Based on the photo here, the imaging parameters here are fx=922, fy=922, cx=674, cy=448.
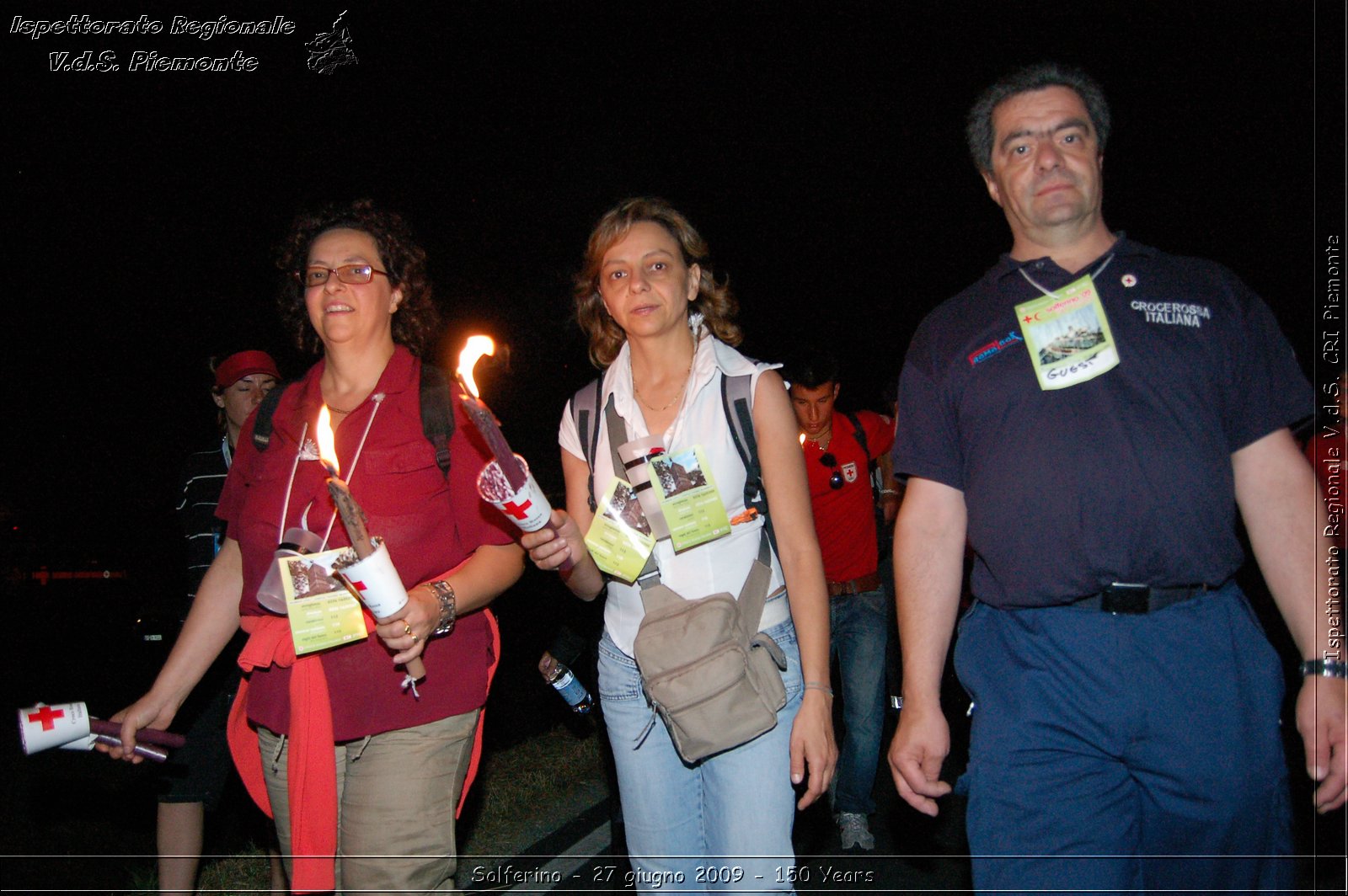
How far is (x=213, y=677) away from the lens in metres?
4.51

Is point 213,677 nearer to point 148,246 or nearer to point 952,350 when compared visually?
point 952,350

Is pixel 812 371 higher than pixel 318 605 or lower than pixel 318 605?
higher

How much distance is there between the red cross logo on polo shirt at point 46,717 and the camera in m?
2.84

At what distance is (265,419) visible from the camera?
11.0 feet

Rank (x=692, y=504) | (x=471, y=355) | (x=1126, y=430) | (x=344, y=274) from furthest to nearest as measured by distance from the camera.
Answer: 1. (x=344, y=274)
2. (x=692, y=504)
3. (x=471, y=355)
4. (x=1126, y=430)

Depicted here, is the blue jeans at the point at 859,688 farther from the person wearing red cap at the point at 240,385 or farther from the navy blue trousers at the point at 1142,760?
the person wearing red cap at the point at 240,385

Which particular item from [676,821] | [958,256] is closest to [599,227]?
Result: [676,821]

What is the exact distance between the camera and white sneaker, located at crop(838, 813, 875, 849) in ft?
17.2

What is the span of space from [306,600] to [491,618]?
67cm

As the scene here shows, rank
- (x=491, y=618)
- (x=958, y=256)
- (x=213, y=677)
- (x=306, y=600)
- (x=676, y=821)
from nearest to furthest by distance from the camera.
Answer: (x=306, y=600) < (x=676, y=821) < (x=491, y=618) < (x=213, y=677) < (x=958, y=256)

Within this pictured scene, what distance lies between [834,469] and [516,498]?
13.1 feet

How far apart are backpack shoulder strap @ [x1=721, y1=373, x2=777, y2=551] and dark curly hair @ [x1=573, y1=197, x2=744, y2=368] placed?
1.59 ft

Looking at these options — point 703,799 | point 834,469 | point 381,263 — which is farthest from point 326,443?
point 834,469

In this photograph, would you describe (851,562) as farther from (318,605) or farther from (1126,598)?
(318,605)
